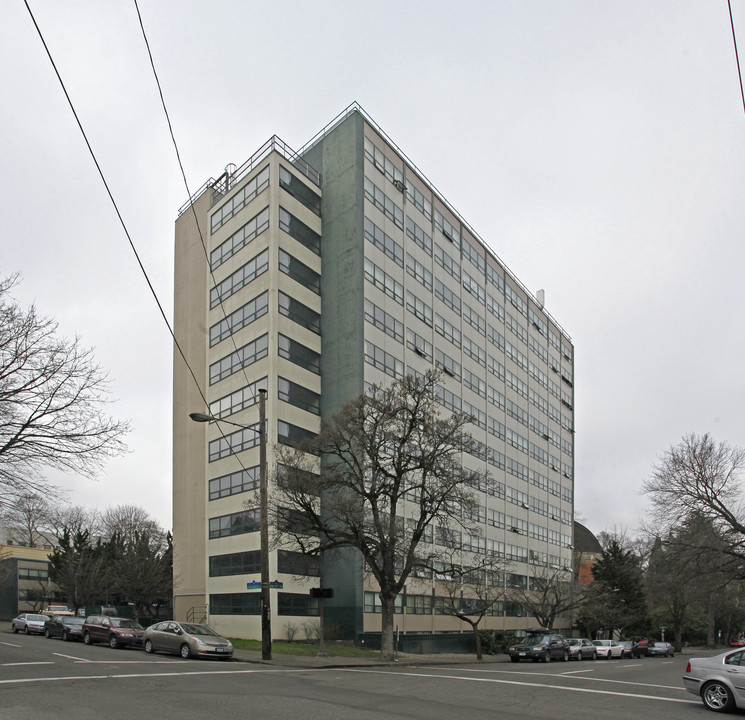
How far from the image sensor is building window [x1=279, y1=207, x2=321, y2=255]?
140 feet

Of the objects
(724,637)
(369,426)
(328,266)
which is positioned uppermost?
(328,266)

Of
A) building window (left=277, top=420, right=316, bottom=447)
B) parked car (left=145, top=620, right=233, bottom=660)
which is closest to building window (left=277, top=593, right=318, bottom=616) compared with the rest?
building window (left=277, top=420, right=316, bottom=447)

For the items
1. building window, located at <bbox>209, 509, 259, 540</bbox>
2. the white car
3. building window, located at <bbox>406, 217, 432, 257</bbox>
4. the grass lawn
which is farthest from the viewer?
building window, located at <bbox>406, 217, 432, 257</bbox>

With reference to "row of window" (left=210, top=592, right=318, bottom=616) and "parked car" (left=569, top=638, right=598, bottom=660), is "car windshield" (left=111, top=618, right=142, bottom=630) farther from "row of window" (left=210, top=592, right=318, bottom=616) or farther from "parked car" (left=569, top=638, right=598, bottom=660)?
"parked car" (left=569, top=638, right=598, bottom=660)

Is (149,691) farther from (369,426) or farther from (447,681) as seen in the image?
(369,426)

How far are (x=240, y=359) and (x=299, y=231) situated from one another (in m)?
8.64

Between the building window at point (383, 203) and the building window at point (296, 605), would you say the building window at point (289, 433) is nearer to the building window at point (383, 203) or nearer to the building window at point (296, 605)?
the building window at point (296, 605)

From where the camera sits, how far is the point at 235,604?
130 ft

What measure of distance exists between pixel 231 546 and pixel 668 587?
964 inches

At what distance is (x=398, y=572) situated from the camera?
133 ft

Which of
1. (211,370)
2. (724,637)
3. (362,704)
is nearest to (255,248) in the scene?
(211,370)

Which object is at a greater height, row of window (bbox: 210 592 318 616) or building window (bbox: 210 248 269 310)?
building window (bbox: 210 248 269 310)

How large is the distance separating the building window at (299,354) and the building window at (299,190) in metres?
9.16

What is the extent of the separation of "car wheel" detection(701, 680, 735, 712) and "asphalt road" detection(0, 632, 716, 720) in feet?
0.81
